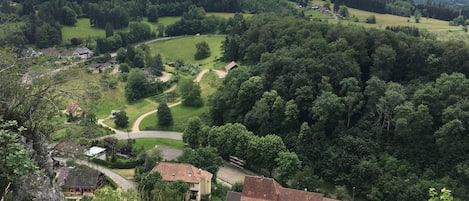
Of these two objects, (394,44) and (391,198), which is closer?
(391,198)

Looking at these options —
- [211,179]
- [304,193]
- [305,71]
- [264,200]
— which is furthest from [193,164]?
[305,71]

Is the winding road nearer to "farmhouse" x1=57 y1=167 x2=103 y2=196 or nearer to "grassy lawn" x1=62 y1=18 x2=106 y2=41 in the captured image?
"farmhouse" x1=57 y1=167 x2=103 y2=196

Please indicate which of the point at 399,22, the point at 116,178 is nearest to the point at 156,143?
the point at 116,178

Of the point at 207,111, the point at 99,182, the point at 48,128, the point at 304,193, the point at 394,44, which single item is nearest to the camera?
the point at 48,128

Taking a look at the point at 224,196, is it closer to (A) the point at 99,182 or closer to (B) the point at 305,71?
(A) the point at 99,182

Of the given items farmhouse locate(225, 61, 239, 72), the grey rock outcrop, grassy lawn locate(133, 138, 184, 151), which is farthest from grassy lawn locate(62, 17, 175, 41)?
the grey rock outcrop

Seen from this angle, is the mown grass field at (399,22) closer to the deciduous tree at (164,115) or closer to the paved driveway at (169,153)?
the deciduous tree at (164,115)
